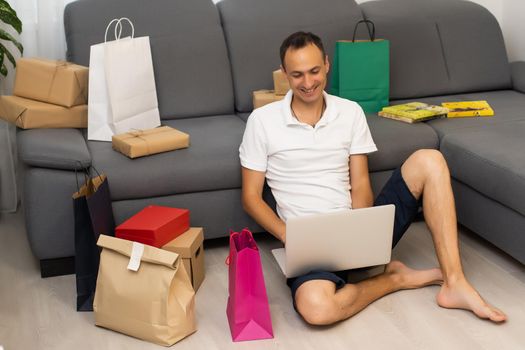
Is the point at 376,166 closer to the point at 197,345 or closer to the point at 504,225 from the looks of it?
the point at 504,225

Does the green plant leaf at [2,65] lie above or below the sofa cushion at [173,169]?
above

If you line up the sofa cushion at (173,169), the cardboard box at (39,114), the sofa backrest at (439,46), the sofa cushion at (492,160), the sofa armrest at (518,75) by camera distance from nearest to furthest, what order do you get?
the sofa cushion at (492,160)
the sofa cushion at (173,169)
the cardboard box at (39,114)
the sofa backrest at (439,46)
the sofa armrest at (518,75)

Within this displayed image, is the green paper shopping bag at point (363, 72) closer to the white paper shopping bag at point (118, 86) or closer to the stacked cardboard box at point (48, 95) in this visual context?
the white paper shopping bag at point (118, 86)

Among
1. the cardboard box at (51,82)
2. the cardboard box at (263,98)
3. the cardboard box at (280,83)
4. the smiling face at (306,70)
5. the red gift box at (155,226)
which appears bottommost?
the red gift box at (155,226)

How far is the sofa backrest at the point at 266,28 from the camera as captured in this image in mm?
3359

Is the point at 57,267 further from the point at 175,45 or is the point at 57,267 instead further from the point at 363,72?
the point at 363,72

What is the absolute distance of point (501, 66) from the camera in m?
3.69

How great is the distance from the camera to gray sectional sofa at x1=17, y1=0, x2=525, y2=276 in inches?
103

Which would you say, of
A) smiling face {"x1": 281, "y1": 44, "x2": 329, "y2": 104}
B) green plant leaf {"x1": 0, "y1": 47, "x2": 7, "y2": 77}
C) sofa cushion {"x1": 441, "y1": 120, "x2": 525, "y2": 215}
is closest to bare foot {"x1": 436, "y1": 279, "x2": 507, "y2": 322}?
sofa cushion {"x1": 441, "y1": 120, "x2": 525, "y2": 215}

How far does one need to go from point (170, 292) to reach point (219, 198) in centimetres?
65

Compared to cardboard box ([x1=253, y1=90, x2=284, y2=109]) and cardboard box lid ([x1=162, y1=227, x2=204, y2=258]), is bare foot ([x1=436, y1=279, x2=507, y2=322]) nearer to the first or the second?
cardboard box lid ([x1=162, y1=227, x2=204, y2=258])

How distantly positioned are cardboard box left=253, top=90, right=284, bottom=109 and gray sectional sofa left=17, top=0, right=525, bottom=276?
0.39 feet

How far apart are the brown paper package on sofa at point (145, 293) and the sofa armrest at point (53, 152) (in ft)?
1.43

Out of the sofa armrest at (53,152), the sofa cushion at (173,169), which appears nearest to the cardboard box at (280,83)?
the sofa cushion at (173,169)
